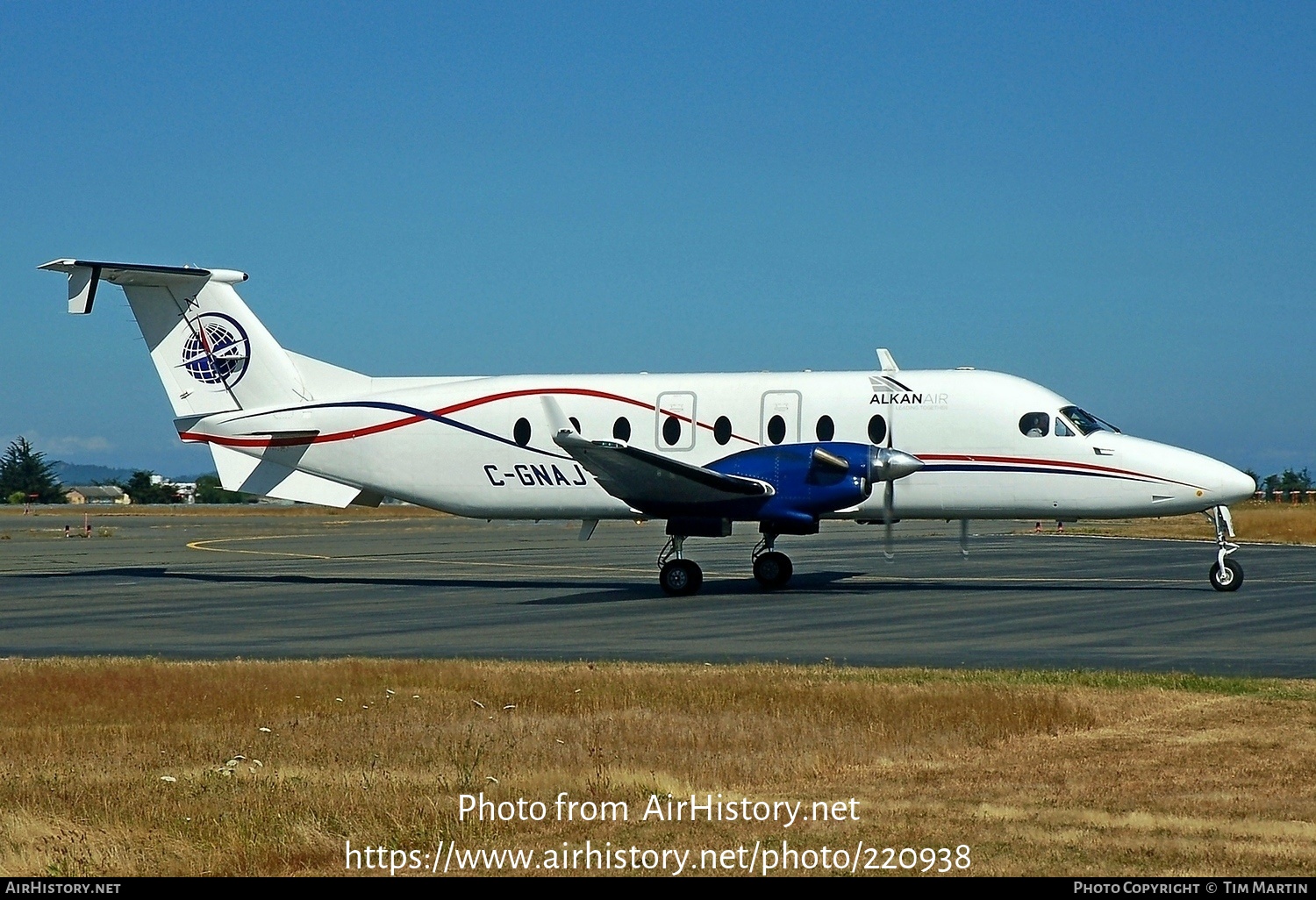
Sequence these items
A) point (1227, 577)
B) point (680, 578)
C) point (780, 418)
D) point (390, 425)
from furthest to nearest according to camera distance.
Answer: point (390, 425), point (780, 418), point (680, 578), point (1227, 577)

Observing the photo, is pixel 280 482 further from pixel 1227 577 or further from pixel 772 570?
pixel 1227 577

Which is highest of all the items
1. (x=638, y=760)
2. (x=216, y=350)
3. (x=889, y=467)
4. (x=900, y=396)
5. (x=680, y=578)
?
(x=216, y=350)

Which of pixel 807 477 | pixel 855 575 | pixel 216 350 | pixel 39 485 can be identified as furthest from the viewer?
pixel 39 485

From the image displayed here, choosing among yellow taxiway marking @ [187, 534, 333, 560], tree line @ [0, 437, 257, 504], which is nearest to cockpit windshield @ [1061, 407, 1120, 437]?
yellow taxiway marking @ [187, 534, 333, 560]

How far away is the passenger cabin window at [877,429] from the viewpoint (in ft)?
82.0

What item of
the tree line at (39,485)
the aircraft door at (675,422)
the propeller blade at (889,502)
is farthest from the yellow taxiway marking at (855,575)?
the tree line at (39,485)

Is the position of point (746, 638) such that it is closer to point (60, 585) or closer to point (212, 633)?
point (212, 633)

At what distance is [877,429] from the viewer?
82.1 feet

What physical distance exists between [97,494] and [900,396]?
165m

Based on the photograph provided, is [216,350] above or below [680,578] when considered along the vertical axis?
above

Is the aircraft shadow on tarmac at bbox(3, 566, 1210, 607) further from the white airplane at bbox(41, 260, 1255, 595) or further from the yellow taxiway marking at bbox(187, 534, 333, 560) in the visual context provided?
the yellow taxiway marking at bbox(187, 534, 333, 560)

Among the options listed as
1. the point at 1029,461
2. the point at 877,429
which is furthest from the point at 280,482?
the point at 1029,461
